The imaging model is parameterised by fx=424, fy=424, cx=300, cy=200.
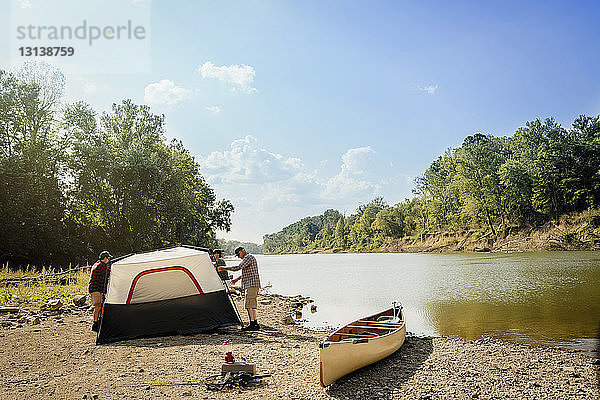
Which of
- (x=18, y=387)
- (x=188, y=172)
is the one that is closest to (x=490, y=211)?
(x=188, y=172)

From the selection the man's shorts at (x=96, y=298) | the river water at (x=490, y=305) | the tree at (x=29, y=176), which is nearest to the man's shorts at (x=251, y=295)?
the river water at (x=490, y=305)

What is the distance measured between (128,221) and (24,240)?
25.9 feet

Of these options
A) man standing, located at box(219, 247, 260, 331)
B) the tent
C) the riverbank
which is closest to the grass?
the tent

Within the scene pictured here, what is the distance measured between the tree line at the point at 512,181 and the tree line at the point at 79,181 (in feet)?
169

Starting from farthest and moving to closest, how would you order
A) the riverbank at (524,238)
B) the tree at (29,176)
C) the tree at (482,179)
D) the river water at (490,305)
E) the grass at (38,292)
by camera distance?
the tree at (482,179) → the riverbank at (524,238) → the tree at (29,176) → the grass at (38,292) → the river water at (490,305)

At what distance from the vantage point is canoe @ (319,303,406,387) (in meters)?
6.58

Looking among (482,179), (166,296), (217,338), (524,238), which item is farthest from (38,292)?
(482,179)

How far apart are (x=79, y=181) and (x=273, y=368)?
100ft

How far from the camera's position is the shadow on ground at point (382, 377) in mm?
6484

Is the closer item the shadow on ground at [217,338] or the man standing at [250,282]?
the shadow on ground at [217,338]

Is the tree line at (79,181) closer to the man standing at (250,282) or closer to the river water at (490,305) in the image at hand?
the river water at (490,305)

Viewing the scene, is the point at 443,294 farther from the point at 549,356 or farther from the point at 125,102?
the point at 125,102

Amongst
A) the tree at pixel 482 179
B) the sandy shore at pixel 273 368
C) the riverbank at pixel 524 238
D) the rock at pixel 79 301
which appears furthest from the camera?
the tree at pixel 482 179

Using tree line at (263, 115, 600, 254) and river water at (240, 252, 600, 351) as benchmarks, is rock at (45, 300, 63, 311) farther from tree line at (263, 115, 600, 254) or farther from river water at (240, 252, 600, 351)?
tree line at (263, 115, 600, 254)
